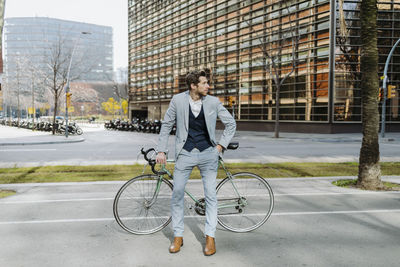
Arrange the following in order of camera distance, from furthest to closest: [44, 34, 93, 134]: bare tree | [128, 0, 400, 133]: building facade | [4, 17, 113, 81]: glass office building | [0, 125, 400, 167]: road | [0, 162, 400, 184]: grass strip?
[4, 17, 113, 81]: glass office building → [128, 0, 400, 133]: building facade → [44, 34, 93, 134]: bare tree → [0, 125, 400, 167]: road → [0, 162, 400, 184]: grass strip

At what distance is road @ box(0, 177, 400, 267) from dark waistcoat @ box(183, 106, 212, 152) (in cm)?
111

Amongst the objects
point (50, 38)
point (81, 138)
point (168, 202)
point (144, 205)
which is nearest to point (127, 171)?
point (144, 205)

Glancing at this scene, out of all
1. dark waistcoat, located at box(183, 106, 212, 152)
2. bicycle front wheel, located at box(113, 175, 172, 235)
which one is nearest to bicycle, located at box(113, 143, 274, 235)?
bicycle front wheel, located at box(113, 175, 172, 235)

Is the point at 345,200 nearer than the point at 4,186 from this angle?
Yes

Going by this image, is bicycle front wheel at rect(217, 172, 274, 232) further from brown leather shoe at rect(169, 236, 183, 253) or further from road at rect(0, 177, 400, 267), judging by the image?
brown leather shoe at rect(169, 236, 183, 253)

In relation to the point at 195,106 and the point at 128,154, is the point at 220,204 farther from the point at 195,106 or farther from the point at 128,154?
the point at 128,154

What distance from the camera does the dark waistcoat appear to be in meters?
4.15

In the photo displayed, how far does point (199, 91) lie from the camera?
13.6 feet

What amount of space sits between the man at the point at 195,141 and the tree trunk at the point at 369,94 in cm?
463

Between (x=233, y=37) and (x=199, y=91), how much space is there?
41259 mm

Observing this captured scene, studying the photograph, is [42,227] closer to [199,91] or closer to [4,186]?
[199,91]

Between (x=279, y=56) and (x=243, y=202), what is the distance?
109ft

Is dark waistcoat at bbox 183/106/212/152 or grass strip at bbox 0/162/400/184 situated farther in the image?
grass strip at bbox 0/162/400/184

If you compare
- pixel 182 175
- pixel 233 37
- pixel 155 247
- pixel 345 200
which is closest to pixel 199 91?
pixel 182 175
